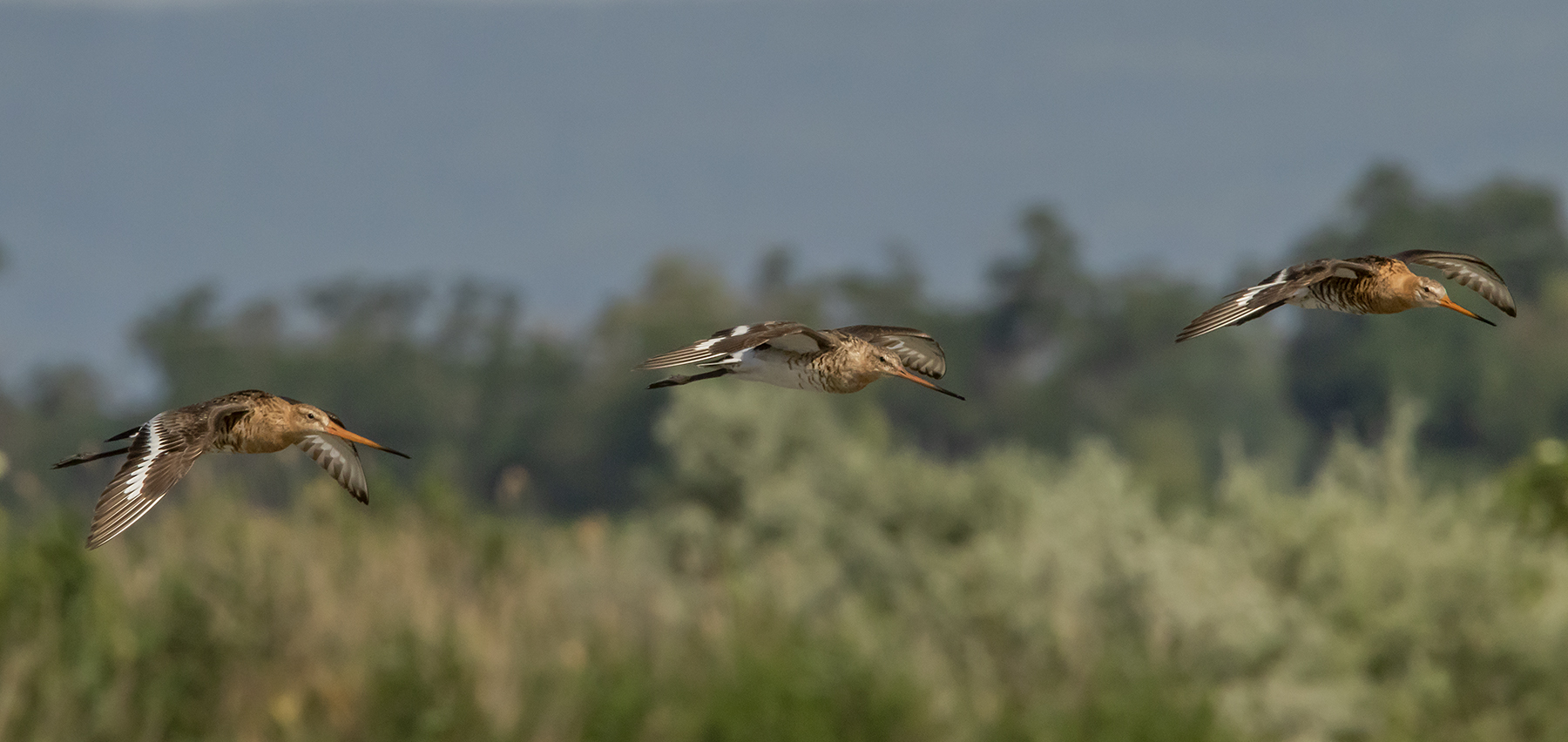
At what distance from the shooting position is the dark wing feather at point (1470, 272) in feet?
8.44

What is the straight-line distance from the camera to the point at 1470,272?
8.74ft

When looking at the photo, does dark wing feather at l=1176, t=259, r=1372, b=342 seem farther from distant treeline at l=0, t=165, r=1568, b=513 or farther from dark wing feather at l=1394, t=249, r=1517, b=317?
distant treeline at l=0, t=165, r=1568, b=513

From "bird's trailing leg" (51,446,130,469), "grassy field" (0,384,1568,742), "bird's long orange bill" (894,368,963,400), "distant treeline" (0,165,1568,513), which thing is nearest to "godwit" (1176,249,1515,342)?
"bird's long orange bill" (894,368,963,400)

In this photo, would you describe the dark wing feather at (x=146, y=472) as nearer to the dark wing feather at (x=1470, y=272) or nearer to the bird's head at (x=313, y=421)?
the bird's head at (x=313, y=421)

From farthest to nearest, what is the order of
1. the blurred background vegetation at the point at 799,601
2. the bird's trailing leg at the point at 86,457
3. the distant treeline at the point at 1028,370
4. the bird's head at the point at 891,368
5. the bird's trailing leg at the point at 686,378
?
1. the distant treeline at the point at 1028,370
2. the blurred background vegetation at the point at 799,601
3. the bird's head at the point at 891,368
4. the bird's trailing leg at the point at 86,457
5. the bird's trailing leg at the point at 686,378

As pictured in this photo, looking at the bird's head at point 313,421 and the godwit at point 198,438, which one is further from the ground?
the bird's head at point 313,421

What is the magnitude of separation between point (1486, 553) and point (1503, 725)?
9.18 feet

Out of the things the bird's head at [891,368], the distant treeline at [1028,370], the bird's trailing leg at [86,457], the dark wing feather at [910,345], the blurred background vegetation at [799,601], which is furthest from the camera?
the distant treeline at [1028,370]

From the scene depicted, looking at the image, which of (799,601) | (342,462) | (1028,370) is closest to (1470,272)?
(342,462)

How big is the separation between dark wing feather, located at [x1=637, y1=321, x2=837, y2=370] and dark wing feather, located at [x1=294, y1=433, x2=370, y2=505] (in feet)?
1.79

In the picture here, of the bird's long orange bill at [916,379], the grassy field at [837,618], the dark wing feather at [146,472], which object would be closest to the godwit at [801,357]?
the bird's long orange bill at [916,379]

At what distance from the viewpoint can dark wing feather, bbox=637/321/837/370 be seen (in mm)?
2463

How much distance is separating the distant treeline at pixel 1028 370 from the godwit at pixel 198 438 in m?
115

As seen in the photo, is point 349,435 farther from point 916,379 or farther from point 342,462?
point 916,379
